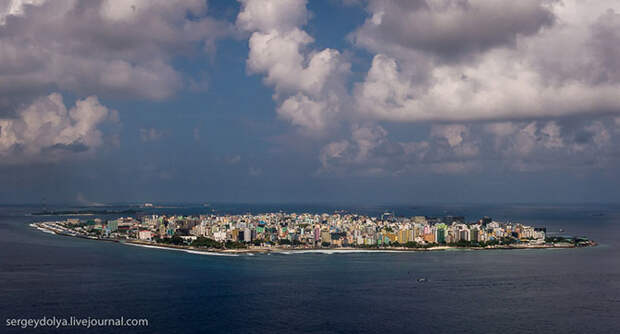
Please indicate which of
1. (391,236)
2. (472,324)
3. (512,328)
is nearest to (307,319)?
(472,324)

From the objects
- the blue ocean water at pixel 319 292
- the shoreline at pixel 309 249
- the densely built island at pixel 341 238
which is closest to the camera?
the blue ocean water at pixel 319 292

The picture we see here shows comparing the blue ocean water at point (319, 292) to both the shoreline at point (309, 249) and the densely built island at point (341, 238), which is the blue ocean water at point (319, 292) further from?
the densely built island at point (341, 238)

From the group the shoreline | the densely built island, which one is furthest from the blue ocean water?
the densely built island

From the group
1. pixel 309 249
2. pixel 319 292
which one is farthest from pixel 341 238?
pixel 319 292

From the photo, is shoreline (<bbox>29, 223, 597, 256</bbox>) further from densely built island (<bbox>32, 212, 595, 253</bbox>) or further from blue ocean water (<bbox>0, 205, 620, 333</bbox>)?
blue ocean water (<bbox>0, 205, 620, 333</bbox>)

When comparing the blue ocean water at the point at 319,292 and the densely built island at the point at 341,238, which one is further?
the densely built island at the point at 341,238

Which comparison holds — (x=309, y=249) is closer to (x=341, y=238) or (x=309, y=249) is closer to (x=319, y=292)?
(x=341, y=238)

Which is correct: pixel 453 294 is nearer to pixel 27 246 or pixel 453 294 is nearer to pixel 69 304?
pixel 69 304

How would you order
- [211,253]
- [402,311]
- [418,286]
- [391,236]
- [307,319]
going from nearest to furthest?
1. [307,319]
2. [402,311]
3. [418,286]
4. [211,253]
5. [391,236]

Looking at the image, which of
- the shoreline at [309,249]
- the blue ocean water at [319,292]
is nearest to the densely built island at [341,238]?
the shoreline at [309,249]
